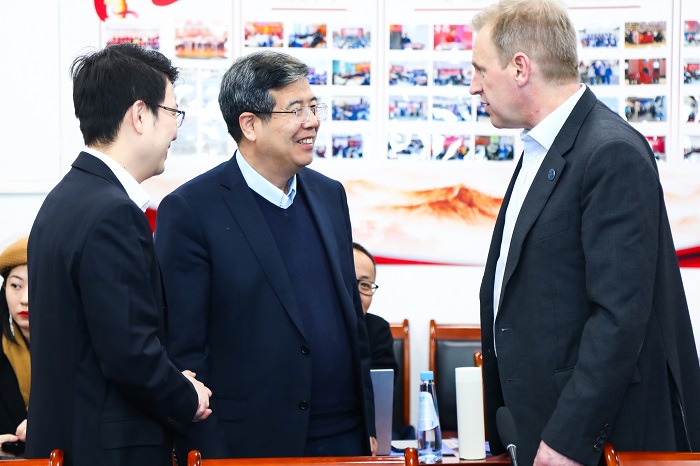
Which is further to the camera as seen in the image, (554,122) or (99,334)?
(554,122)

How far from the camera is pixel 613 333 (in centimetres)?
172

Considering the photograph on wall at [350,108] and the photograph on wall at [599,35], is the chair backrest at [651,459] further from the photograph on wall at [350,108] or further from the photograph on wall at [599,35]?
the photograph on wall at [599,35]

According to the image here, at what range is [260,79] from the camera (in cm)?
234

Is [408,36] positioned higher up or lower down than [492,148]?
higher up

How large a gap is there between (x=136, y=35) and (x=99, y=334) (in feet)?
8.27

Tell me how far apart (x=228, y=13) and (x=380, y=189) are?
1059mm

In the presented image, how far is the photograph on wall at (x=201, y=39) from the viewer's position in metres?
3.95

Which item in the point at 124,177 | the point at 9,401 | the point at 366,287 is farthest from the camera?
the point at 366,287

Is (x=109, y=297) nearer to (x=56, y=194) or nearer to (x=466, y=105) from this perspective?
(x=56, y=194)

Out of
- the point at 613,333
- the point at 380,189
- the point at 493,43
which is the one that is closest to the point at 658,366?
the point at 613,333

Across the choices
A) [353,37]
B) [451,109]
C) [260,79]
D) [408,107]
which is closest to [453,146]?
[451,109]

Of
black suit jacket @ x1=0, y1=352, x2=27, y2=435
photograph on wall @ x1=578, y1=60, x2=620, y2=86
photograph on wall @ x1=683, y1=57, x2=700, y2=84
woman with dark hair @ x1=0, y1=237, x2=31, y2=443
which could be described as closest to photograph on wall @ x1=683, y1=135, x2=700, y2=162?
photograph on wall @ x1=683, y1=57, x2=700, y2=84

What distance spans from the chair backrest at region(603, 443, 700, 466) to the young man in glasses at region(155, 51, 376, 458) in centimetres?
74

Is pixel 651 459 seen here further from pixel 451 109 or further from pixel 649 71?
pixel 649 71
